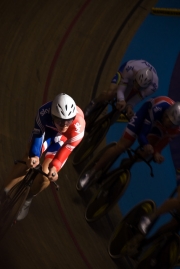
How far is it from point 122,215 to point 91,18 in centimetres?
433

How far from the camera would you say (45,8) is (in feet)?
31.6

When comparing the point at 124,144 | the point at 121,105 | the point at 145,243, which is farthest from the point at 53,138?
the point at 145,243

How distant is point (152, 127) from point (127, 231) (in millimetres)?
1331

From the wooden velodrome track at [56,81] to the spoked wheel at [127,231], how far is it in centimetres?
15

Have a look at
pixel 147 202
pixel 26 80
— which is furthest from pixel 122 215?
pixel 26 80

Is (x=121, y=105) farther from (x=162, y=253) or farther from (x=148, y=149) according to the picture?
(x=162, y=253)

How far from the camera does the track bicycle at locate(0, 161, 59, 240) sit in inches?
212

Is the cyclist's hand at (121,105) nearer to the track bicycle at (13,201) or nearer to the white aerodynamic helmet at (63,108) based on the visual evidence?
the white aerodynamic helmet at (63,108)

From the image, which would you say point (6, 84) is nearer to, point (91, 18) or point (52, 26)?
point (52, 26)

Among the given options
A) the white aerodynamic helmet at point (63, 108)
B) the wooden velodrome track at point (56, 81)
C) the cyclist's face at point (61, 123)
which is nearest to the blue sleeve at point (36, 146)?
the cyclist's face at point (61, 123)

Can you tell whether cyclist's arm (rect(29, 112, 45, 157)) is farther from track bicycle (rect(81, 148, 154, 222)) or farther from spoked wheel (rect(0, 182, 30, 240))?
track bicycle (rect(81, 148, 154, 222))

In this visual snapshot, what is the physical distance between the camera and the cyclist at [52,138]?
520 centimetres

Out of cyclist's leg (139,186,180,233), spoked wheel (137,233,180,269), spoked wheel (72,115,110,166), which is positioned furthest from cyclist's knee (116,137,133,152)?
spoked wheel (137,233,180,269)

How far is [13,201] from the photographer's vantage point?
5.55 m
